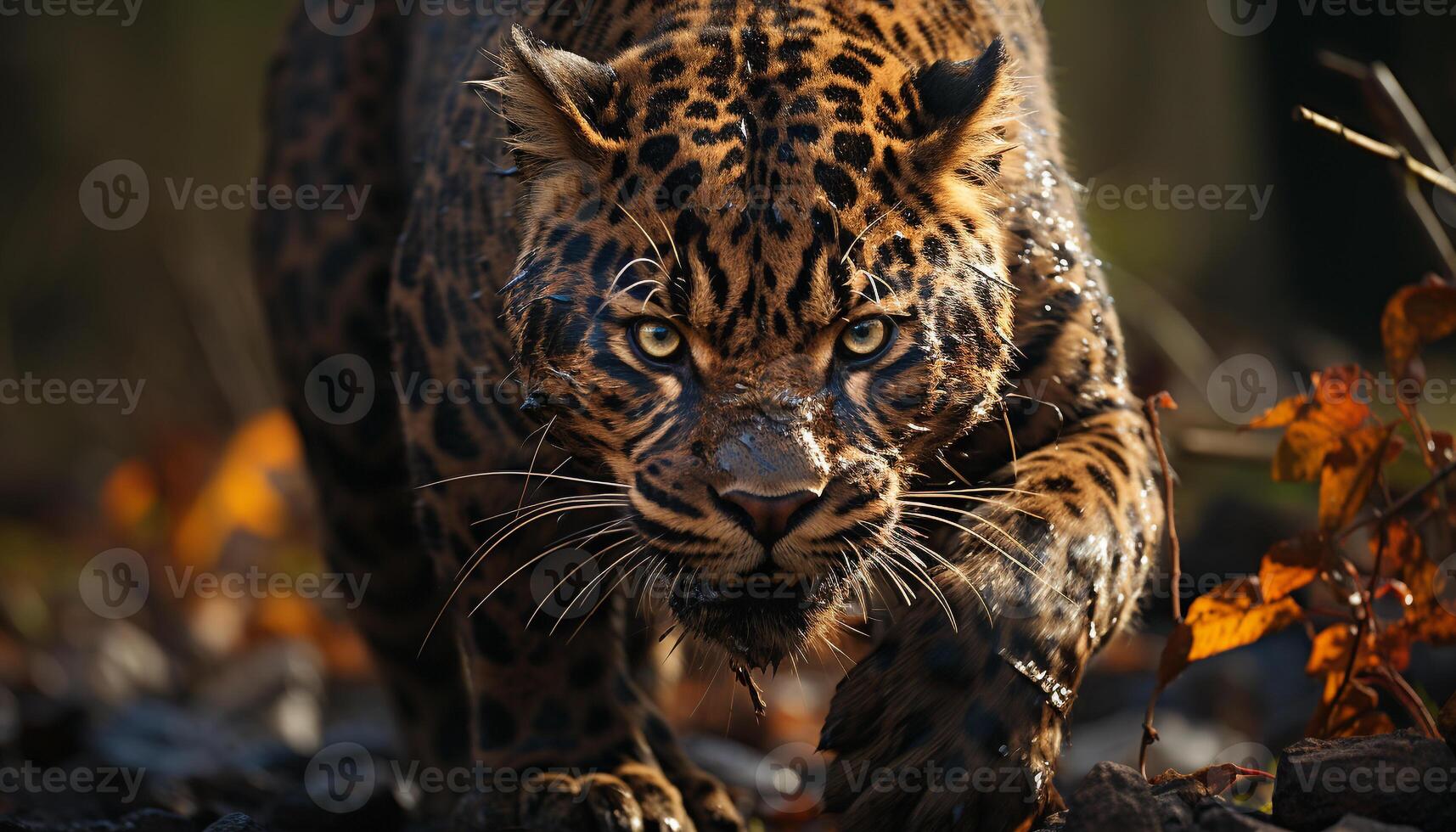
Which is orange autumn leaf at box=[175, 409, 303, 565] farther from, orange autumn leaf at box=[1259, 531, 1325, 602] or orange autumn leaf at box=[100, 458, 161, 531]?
orange autumn leaf at box=[1259, 531, 1325, 602]

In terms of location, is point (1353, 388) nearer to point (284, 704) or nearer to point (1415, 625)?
point (1415, 625)

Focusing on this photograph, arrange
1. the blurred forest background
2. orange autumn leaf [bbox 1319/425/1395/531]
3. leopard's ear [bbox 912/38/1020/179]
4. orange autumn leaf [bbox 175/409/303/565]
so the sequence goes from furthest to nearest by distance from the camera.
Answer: orange autumn leaf [bbox 175/409/303/565] → the blurred forest background → orange autumn leaf [bbox 1319/425/1395/531] → leopard's ear [bbox 912/38/1020/179]

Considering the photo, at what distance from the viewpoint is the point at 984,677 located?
3.29 meters

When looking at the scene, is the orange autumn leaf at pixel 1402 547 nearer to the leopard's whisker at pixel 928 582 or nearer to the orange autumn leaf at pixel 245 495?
the leopard's whisker at pixel 928 582

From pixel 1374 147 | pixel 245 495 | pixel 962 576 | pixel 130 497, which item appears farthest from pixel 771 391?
pixel 130 497

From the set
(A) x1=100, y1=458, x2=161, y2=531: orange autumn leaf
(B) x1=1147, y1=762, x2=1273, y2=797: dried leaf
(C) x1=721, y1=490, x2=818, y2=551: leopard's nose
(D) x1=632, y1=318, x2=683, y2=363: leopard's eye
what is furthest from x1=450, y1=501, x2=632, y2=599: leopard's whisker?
(A) x1=100, y1=458, x2=161, y2=531: orange autumn leaf

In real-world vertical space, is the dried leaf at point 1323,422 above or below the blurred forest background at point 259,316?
above

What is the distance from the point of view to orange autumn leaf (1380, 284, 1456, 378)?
383cm

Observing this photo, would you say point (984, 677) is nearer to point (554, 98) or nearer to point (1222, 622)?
point (1222, 622)

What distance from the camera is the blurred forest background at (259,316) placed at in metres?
7.50

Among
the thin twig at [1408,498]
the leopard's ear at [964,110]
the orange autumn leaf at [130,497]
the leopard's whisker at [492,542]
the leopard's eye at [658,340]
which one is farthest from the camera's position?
the orange autumn leaf at [130,497]

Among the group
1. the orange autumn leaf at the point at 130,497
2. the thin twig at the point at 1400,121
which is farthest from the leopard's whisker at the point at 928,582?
the orange autumn leaf at the point at 130,497

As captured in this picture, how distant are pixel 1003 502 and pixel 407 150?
3.03 meters

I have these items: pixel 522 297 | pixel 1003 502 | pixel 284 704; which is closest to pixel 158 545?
pixel 284 704
